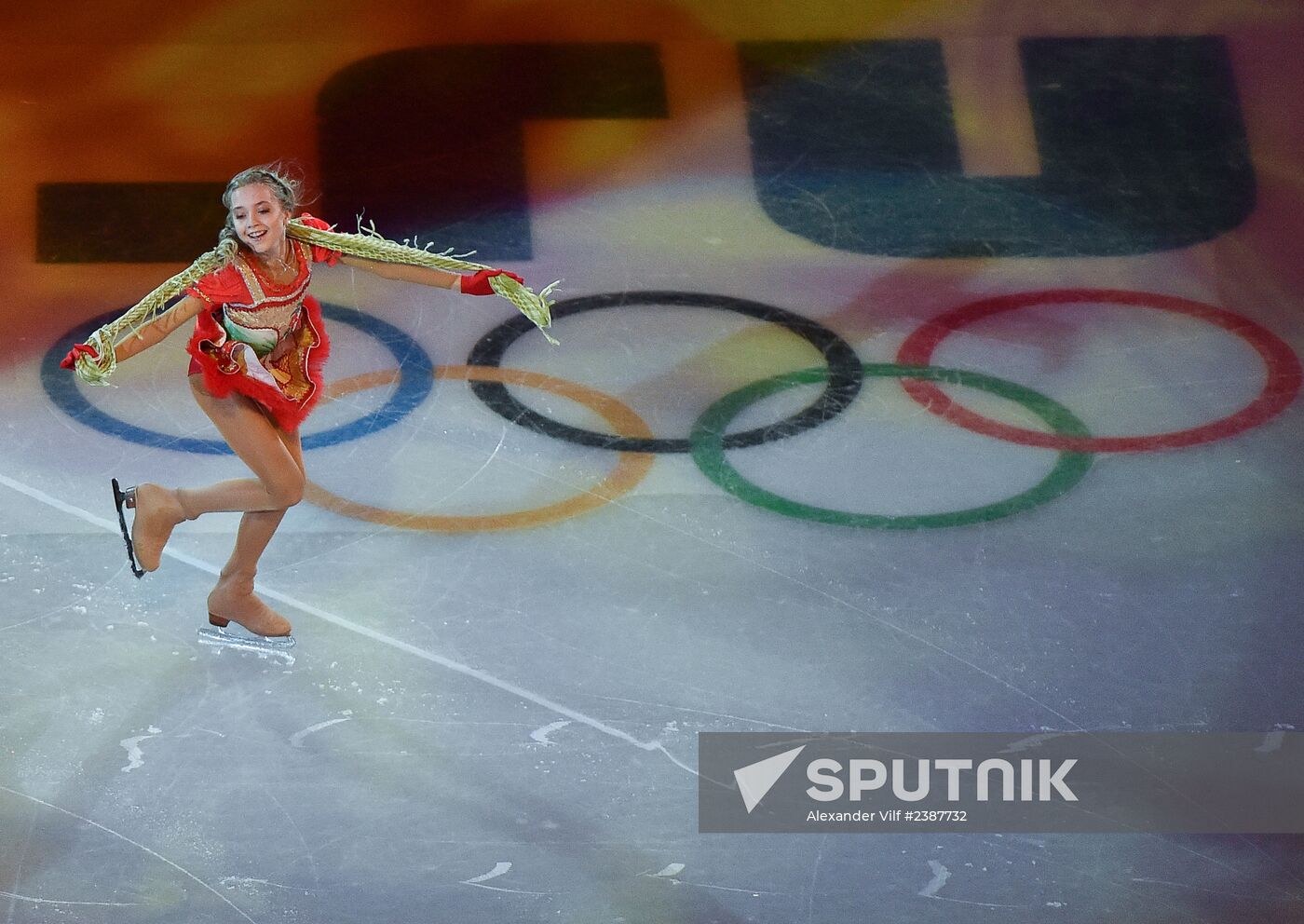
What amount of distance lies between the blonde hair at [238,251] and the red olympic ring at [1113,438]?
83.5 inches

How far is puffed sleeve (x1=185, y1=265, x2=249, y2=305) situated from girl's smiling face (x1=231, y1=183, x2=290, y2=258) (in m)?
0.09

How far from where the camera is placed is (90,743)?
5113 mm


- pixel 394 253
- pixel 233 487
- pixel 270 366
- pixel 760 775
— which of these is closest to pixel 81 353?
pixel 270 366

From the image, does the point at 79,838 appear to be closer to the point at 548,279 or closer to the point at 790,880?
the point at 790,880

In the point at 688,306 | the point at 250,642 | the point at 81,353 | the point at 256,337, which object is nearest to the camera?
the point at 81,353

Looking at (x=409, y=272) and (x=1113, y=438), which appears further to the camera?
(x=1113, y=438)

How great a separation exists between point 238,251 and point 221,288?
0.37 feet

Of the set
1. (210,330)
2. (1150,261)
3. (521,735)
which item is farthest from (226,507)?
(1150,261)

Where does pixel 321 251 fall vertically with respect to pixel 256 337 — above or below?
above

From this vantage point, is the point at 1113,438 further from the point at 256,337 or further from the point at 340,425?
the point at 256,337

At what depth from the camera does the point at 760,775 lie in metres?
5.06

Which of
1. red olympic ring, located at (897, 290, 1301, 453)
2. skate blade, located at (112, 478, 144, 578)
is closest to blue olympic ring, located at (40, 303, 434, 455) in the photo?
skate blade, located at (112, 478, 144, 578)

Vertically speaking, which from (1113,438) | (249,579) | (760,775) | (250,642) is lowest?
(760,775)

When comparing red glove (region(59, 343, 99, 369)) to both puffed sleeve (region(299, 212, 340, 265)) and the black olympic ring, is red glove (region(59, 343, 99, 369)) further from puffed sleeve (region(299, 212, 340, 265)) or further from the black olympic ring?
the black olympic ring
